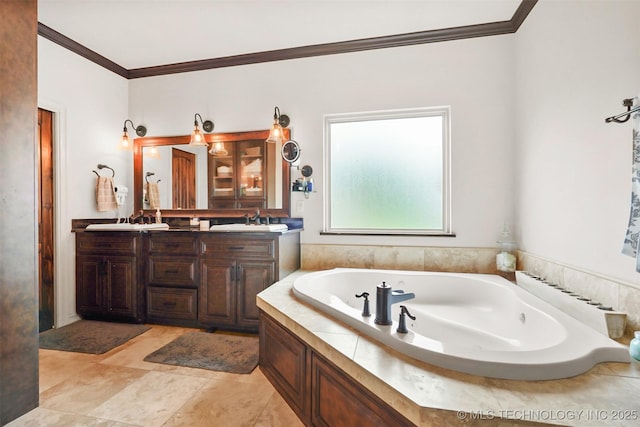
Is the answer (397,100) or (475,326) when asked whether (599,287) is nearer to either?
(475,326)

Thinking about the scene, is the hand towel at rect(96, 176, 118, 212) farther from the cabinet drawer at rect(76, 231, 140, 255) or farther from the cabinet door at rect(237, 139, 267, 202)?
the cabinet door at rect(237, 139, 267, 202)

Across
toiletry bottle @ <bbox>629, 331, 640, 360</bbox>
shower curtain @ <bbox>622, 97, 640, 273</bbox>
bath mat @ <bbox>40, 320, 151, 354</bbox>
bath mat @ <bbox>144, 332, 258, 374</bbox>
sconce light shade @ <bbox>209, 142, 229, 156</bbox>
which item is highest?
sconce light shade @ <bbox>209, 142, 229, 156</bbox>

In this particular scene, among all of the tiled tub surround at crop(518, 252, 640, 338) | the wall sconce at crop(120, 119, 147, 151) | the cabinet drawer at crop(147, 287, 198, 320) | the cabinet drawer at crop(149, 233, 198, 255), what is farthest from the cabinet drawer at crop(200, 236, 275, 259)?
the tiled tub surround at crop(518, 252, 640, 338)

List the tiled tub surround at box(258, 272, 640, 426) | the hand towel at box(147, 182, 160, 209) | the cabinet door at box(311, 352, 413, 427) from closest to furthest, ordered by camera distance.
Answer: the tiled tub surround at box(258, 272, 640, 426) → the cabinet door at box(311, 352, 413, 427) → the hand towel at box(147, 182, 160, 209)

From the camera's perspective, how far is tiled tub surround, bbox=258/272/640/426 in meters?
0.77

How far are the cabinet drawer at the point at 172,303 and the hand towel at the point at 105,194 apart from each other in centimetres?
107

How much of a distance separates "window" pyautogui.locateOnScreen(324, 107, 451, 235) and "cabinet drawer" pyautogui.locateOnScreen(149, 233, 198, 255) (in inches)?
48.9

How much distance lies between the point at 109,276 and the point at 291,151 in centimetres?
207

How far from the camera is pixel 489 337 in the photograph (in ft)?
6.06

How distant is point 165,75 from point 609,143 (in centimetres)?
380

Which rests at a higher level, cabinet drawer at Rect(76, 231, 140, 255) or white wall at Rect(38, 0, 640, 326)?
white wall at Rect(38, 0, 640, 326)

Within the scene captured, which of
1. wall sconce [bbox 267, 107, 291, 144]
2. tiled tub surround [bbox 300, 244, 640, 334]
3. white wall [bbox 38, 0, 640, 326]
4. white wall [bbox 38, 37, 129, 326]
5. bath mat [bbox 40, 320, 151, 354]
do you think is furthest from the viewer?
wall sconce [bbox 267, 107, 291, 144]

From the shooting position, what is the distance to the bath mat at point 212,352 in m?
2.00

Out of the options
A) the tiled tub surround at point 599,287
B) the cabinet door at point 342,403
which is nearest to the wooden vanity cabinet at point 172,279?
the cabinet door at point 342,403
